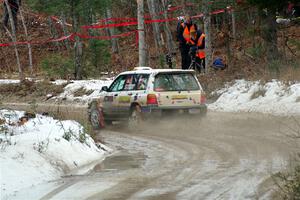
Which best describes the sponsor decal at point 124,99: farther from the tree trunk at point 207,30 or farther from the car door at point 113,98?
the tree trunk at point 207,30

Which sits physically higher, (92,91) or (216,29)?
(216,29)

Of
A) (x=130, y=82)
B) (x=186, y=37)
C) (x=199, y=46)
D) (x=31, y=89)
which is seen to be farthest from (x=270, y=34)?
(x=31, y=89)

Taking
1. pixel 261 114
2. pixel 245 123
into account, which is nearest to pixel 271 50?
pixel 261 114

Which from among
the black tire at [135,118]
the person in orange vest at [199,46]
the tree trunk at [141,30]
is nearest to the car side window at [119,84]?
the black tire at [135,118]

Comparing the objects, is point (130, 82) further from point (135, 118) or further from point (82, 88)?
point (82, 88)

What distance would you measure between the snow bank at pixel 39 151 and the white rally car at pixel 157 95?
3.53m

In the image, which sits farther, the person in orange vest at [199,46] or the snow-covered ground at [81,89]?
the snow-covered ground at [81,89]

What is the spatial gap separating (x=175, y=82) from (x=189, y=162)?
6.05 metres

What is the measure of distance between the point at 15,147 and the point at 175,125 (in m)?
6.96

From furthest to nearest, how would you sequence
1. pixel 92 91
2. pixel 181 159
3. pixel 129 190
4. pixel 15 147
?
pixel 92 91 < pixel 181 159 < pixel 15 147 < pixel 129 190

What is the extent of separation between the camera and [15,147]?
34.4 feet

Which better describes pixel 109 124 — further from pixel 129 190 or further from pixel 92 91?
pixel 129 190

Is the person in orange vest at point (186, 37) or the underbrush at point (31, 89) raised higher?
the person in orange vest at point (186, 37)

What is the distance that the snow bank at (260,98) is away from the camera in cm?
1811
